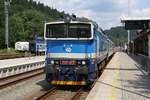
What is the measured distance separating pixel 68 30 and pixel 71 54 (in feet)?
3.32

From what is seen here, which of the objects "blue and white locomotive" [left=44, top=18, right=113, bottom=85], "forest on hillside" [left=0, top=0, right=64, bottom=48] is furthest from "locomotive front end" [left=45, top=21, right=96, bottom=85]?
"forest on hillside" [left=0, top=0, right=64, bottom=48]

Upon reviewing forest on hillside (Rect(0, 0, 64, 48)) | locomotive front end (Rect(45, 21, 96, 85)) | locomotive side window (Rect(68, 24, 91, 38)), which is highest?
forest on hillside (Rect(0, 0, 64, 48))

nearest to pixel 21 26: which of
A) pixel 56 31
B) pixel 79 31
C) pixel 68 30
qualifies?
pixel 56 31

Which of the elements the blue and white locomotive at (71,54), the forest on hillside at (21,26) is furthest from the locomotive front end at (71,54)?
the forest on hillside at (21,26)

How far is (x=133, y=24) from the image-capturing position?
27906mm

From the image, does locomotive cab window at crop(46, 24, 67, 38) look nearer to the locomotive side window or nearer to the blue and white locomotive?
the blue and white locomotive

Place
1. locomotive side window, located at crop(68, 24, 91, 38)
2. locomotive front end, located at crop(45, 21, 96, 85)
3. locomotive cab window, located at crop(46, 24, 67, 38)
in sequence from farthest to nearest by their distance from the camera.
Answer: locomotive cab window, located at crop(46, 24, 67, 38) < locomotive side window, located at crop(68, 24, 91, 38) < locomotive front end, located at crop(45, 21, 96, 85)

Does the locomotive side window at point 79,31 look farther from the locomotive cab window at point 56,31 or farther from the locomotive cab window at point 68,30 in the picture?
the locomotive cab window at point 56,31

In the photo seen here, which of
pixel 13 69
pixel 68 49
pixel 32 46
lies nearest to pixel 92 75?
pixel 68 49

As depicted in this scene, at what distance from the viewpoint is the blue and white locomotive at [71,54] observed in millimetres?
14922

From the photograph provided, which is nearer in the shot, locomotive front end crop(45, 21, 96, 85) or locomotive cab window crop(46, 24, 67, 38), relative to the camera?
locomotive front end crop(45, 21, 96, 85)

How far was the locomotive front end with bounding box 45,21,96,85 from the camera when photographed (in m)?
14.9

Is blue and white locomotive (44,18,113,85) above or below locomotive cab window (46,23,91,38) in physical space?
below

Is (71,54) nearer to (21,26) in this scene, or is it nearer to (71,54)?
(71,54)
